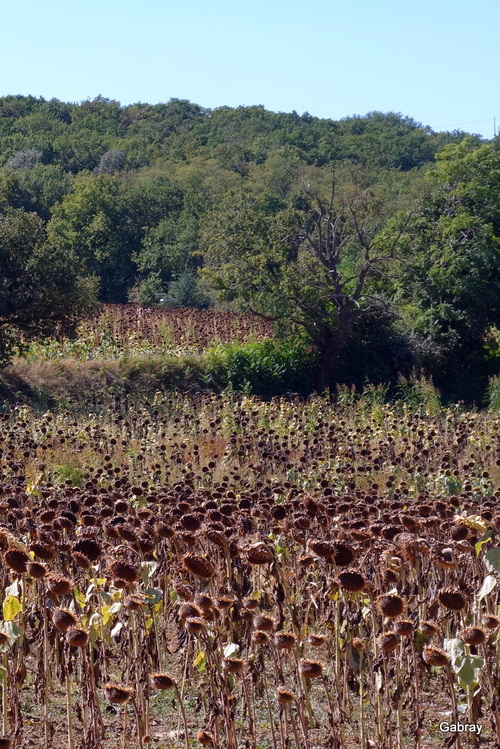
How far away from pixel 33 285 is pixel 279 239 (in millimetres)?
5969

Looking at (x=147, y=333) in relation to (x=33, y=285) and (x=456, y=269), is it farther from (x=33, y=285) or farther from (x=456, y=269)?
(x=456, y=269)

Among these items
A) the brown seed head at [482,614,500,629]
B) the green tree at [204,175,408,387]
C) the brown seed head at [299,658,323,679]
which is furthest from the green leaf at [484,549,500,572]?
the green tree at [204,175,408,387]

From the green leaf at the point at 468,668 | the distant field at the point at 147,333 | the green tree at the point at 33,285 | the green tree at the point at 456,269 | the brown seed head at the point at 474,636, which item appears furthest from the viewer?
the green tree at the point at 456,269

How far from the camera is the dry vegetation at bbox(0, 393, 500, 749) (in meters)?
2.99

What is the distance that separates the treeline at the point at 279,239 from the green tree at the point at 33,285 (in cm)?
3

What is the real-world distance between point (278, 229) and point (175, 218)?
26.7 metres

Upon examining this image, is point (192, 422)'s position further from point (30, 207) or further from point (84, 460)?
point (30, 207)

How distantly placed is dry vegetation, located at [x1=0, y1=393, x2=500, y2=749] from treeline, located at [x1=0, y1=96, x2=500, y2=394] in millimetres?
12733

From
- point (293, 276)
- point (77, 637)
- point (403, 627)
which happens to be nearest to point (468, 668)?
point (403, 627)

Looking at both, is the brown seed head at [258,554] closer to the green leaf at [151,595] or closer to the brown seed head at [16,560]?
the green leaf at [151,595]

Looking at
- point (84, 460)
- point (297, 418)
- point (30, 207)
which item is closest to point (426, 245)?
point (297, 418)

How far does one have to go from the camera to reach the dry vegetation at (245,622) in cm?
299

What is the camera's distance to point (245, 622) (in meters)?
3.83

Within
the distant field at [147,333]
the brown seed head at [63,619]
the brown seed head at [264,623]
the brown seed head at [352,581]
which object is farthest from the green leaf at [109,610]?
the distant field at [147,333]
